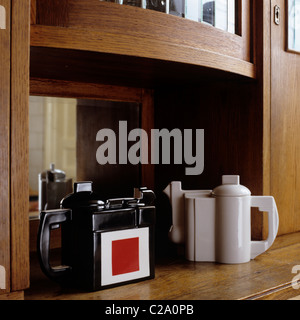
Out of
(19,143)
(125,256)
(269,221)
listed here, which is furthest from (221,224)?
(19,143)

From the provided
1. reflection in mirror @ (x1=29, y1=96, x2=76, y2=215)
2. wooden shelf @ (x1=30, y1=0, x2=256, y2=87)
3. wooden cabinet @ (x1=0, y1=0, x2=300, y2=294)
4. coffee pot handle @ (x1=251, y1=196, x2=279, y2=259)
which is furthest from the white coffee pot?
reflection in mirror @ (x1=29, y1=96, x2=76, y2=215)

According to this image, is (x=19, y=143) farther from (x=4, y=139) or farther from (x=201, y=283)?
(x=201, y=283)

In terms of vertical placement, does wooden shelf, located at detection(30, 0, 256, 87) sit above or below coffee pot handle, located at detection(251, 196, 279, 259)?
above

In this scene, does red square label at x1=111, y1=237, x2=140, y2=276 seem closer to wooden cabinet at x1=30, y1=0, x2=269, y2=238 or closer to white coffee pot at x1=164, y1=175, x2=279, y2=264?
white coffee pot at x1=164, y1=175, x2=279, y2=264

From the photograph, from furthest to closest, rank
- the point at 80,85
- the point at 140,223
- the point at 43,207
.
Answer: the point at 43,207, the point at 80,85, the point at 140,223

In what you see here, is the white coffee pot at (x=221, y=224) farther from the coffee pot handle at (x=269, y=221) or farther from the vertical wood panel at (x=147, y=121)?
the vertical wood panel at (x=147, y=121)

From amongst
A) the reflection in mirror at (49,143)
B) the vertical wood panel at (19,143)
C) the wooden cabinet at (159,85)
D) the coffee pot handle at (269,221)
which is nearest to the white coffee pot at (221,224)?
the coffee pot handle at (269,221)

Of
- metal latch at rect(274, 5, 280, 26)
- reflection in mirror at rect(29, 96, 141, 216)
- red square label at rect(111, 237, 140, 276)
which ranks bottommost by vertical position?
red square label at rect(111, 237, 140, 276)

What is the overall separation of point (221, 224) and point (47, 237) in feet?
1.35

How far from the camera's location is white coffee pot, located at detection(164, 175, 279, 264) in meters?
0.92
